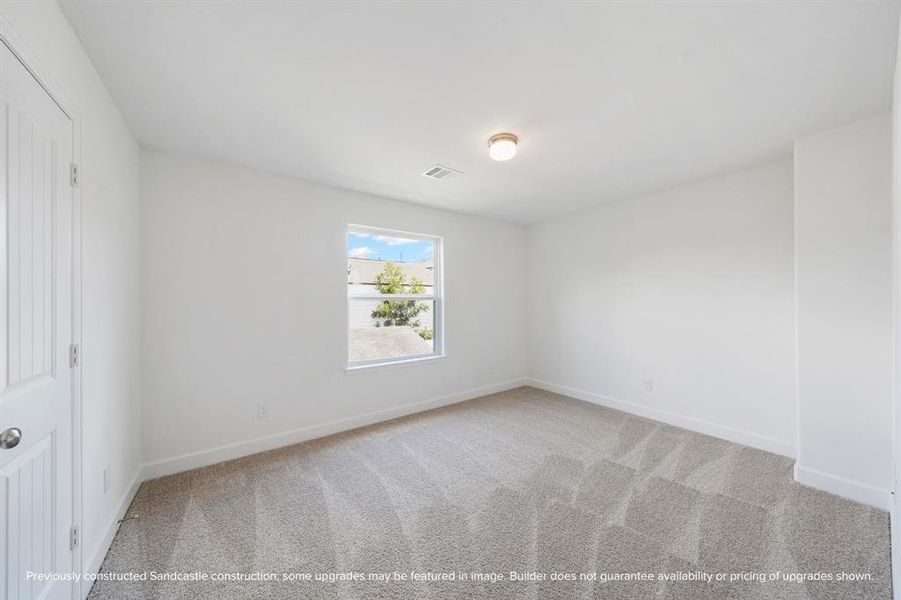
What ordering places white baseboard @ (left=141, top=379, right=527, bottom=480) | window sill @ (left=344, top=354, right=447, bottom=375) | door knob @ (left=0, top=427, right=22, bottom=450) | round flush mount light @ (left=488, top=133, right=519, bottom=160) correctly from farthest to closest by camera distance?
window sill @ (left=344, top=354, right=447, bottom=375) → white baseboard @ (left=141, top=379, right=527, bottom=480) → round flush mount light @ (left=488, top=133, right=519, bottom=160) → door knob @ (left=0, top=427, right=22, bottom=450)

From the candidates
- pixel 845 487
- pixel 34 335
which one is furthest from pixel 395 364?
pixel 845 487

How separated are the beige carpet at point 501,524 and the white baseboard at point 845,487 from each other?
77 millimetres

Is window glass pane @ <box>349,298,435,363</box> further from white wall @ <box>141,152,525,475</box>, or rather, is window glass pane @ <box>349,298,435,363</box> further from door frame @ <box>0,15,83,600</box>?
door frame @ <box>0,15,83,600</box>

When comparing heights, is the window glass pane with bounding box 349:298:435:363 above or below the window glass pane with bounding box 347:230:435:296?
below

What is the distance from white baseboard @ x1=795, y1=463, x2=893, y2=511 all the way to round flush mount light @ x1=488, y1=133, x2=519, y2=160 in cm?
303

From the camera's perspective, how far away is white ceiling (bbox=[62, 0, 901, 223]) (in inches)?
55.1

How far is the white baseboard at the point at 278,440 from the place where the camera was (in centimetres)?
254

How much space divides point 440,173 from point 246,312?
6.79 ft

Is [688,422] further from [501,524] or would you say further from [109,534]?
[109,534]

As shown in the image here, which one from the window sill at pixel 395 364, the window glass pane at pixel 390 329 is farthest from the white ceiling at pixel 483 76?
the window sill at pixel 395 364

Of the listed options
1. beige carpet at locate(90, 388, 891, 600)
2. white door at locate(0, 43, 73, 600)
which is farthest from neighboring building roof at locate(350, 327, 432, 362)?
white door at locate(0, 43, 73, 600)

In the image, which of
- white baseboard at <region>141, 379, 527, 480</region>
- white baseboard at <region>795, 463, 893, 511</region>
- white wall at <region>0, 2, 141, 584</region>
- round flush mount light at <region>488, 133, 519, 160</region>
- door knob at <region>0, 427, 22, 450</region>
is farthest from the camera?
white baseboard at <region>141, 379, 527, 480</region>

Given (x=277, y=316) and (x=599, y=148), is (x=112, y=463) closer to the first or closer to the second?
(x=277, y=316)

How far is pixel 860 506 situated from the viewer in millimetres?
2146
